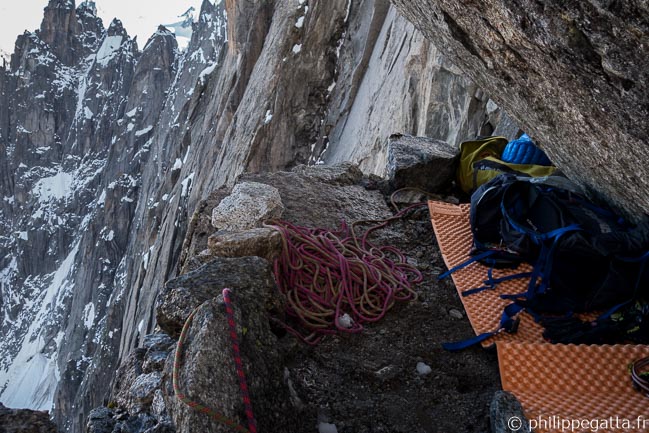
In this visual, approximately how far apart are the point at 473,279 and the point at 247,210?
230 cm

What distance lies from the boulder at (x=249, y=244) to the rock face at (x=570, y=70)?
2114 mm

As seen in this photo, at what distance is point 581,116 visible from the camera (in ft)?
10.7

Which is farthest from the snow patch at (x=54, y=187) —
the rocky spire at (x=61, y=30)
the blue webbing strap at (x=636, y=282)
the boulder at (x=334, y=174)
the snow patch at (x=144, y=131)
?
the blue webbing strap at (x=636, y=282)

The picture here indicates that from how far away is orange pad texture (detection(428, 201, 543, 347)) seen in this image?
397 cm

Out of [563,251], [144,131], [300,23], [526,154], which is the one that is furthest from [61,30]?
[563,251]

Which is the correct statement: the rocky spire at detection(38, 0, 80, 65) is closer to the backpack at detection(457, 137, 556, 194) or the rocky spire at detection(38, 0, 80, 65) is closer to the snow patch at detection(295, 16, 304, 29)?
the snow patch at detection(295, 16, 304, 29)

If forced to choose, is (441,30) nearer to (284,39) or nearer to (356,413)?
(356,413)

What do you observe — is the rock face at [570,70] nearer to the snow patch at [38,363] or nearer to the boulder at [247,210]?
the boulder at [247,210]

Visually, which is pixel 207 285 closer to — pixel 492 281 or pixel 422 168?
pixel 492 281

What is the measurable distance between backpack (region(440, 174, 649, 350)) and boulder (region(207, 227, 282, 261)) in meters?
1.61

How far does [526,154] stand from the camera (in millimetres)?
6176

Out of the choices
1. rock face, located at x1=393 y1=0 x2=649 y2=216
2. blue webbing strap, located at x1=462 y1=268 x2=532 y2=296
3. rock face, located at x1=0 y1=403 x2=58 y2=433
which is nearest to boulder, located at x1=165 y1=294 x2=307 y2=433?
rock face, located at x1=0 y1=403 x2=58 y2=433

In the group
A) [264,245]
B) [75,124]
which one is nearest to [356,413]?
[264,245]

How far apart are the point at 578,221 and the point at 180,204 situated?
86.5 ft
